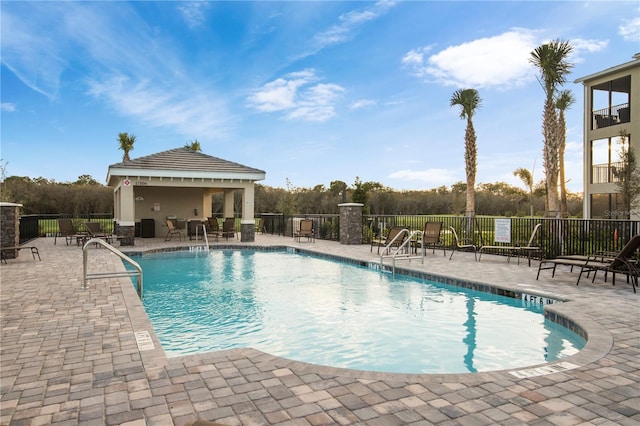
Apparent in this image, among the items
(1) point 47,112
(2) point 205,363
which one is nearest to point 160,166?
(1) point 47,112

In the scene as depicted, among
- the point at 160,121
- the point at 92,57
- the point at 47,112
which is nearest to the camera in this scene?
the point at 92,57

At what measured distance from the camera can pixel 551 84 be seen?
18.7m

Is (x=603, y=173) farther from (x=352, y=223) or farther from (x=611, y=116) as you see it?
(x=352, y=223)

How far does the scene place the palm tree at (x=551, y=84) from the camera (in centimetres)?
1809

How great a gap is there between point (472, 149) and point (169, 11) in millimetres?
15600

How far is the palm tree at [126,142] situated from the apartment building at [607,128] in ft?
99.2

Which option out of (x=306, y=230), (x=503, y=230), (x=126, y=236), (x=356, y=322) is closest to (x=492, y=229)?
(x=503, y=230)

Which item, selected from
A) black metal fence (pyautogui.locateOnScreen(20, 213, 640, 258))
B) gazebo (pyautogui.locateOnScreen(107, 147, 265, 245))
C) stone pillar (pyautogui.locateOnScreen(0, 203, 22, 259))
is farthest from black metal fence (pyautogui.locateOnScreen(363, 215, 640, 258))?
stone pillar (pyautogui.locateOnScreen(0, 203, 22, 259))

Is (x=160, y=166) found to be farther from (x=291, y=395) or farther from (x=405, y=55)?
(x=291, y=395)

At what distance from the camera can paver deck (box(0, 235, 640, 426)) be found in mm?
2643

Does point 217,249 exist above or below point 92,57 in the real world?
below

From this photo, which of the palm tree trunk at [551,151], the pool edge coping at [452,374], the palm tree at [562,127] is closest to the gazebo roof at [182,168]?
the pool edge coping at [452,374]

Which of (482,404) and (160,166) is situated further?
(160,166)

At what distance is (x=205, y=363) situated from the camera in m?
3.57
